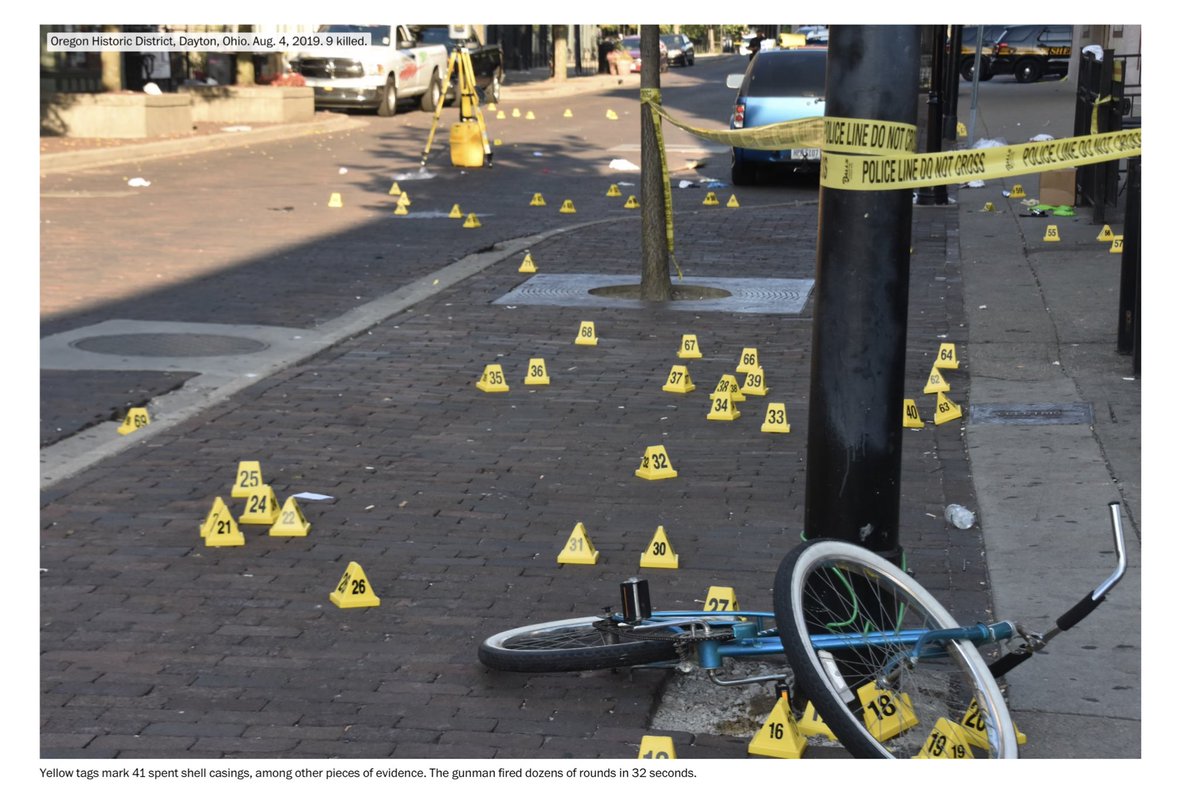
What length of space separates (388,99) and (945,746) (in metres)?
29.4

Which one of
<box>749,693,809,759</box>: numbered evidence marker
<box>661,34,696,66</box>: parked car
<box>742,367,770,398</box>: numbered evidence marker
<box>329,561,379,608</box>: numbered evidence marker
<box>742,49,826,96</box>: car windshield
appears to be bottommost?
<box>749,693,809,759</box>: numbered evidence marker

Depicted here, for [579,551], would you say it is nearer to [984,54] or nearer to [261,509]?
[261,509]

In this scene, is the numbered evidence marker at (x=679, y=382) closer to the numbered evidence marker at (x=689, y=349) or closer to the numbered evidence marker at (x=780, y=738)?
the numbered evidence marker at (x=689, y=349)

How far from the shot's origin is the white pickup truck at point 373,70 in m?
31.7

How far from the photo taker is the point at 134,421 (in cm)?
788

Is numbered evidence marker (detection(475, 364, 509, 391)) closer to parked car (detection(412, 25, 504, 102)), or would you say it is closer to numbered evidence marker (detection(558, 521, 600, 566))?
numbered evidence marker (detection(558, 521, 600, 566))

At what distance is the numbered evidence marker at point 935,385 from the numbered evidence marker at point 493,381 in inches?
96.4

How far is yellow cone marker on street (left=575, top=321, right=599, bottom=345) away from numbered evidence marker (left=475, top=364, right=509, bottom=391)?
1.34 metres

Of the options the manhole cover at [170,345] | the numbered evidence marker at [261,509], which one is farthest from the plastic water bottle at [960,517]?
the manhole cover at [170,345]

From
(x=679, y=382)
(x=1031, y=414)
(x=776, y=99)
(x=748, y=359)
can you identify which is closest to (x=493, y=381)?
A: (x=679, y=382)

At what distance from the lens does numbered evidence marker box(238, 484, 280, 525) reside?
6.24 meters

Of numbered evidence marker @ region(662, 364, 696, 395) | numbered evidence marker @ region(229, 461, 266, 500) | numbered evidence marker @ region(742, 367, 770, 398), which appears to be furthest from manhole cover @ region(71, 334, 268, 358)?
numbered evidence marker @ region(742, 367, 770, 398)

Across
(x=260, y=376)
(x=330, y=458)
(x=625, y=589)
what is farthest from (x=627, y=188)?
(x=625, y=589)

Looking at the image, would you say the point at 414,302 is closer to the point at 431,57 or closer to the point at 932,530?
the point at 932,530
